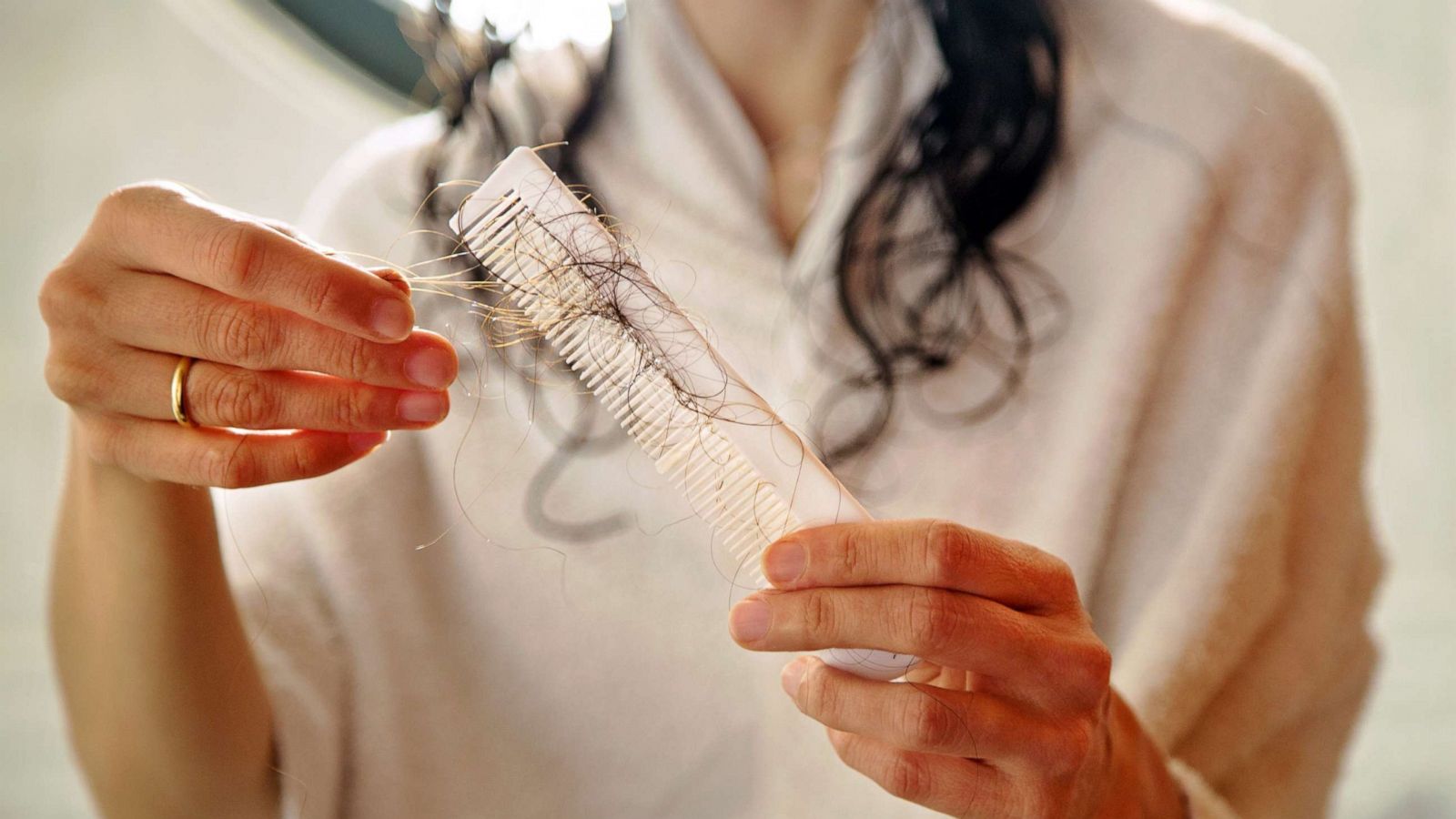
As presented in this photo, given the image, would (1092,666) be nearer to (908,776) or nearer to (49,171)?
(908,776)

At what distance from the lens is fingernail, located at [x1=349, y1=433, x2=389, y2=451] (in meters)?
0.34

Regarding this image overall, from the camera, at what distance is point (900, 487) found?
0.50 metres

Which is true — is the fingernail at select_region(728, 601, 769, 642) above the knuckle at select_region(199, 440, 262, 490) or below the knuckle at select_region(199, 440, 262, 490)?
below

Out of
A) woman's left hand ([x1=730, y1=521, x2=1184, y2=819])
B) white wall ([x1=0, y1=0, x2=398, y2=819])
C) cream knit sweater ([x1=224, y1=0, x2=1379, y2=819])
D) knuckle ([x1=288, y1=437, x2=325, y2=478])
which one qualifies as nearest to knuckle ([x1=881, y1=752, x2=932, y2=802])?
woman's left hand ([x1=730, y1=521, x2=1184, y2=819])

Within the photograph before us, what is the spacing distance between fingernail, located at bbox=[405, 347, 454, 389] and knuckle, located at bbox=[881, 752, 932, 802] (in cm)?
22

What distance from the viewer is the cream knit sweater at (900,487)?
46cm

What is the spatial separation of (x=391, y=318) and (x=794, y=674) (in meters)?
0.19

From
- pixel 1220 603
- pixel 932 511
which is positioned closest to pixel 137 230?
pixel 932 511

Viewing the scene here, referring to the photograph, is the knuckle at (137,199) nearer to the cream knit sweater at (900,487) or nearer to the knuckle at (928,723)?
the cream knit sweater at (900,487)

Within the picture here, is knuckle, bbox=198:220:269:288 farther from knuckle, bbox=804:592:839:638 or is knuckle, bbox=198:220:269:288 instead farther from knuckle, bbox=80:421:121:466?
knuckle, bbox=804:592:839:638

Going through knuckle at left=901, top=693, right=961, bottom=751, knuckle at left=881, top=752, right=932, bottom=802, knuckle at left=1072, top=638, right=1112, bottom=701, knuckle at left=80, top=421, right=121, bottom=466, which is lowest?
knuckle at left=881, top=752, right=932, bottom=802

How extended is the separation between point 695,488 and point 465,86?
33 centimetres

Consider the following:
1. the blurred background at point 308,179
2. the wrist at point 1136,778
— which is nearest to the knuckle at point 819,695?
the wrist at point 1136,778

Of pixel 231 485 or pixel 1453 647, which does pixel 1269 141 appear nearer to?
pixel 1453 647
